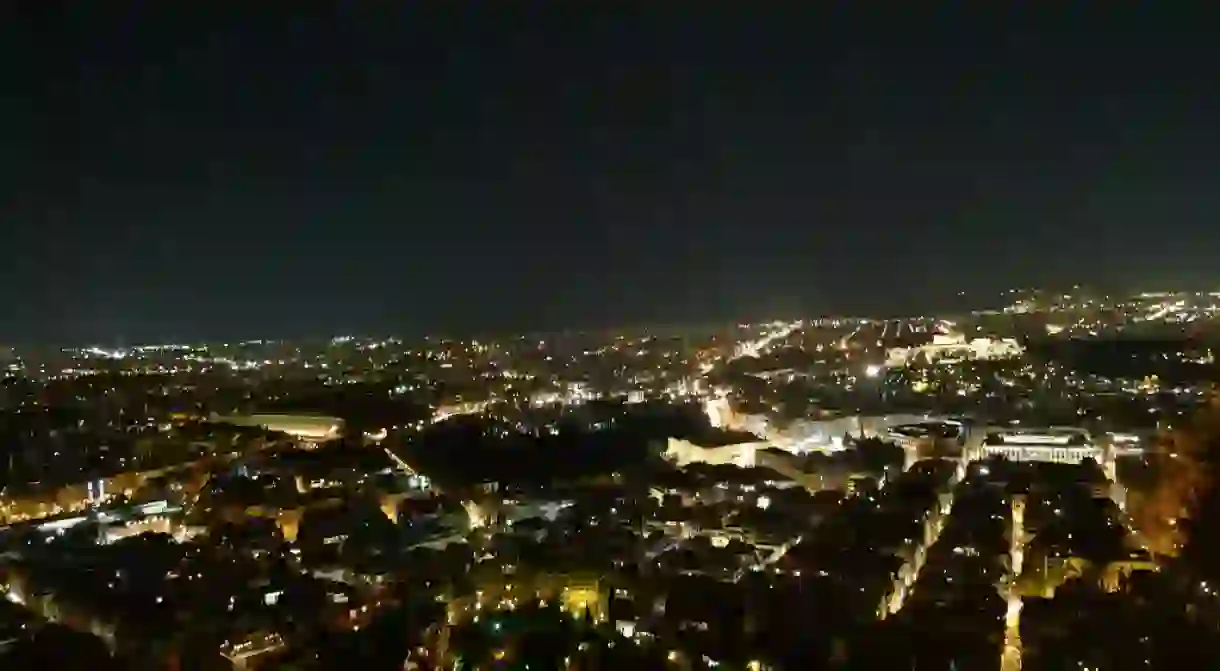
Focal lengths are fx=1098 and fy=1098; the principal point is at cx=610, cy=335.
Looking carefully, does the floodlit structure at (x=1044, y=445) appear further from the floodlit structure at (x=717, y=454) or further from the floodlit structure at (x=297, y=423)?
the floodlit structure at (x=297, y=423)

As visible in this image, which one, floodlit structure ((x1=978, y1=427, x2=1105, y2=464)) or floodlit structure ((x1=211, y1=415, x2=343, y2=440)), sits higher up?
floodlit structure ((x1=211, y1=415, x2=343, y2=440))

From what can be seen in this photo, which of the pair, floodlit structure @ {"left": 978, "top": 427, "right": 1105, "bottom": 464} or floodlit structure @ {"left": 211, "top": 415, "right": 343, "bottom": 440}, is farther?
floodlit structure @ {"left": 211, "top": 415, "right": 343, "bottom": 440}

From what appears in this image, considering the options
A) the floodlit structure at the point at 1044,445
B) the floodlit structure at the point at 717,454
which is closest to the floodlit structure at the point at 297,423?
the floodlit structure at the point at 717,454

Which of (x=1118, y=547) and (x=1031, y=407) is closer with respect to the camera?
(x=1118, y=547)

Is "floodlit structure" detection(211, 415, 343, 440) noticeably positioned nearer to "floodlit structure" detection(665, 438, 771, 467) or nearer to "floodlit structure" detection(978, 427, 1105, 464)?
"floodlit structure" detection(665, 438, 771, 467)

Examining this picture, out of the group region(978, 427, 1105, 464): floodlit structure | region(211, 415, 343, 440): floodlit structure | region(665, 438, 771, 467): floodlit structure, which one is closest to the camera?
region(978, 427, 1105, 464): floodlit structure

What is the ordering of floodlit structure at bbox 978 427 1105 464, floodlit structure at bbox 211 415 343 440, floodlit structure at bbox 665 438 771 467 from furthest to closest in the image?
floodlit structure at bbox 211 415 343 440
floodlit structure at bbox 665 438 771 467
floodlit structure at bbox 978 427 1105 464

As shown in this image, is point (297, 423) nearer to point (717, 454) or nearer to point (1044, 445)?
point (717, 454)

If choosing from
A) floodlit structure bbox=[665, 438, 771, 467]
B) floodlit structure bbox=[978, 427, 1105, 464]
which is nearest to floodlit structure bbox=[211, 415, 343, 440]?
floodlit structure bbox=[665, 438, 771, 467]

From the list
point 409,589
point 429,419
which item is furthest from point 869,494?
point 429,419

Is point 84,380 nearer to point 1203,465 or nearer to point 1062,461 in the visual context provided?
point 1062,461

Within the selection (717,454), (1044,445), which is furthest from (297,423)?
(1044,445)
